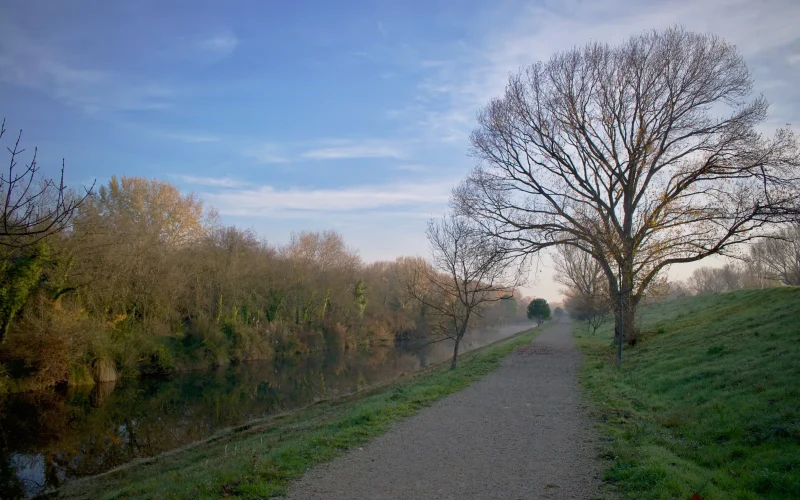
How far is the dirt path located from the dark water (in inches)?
A: 344

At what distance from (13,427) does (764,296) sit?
30280 mm

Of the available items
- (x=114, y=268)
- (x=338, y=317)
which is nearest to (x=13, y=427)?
(x=114, y=268)

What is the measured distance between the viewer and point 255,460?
24.7 feet

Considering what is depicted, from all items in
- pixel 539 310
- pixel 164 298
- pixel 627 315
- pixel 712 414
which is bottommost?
pixel 712 414

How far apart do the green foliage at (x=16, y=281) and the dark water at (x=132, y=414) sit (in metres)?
3.67

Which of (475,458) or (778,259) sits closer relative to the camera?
(475,458)

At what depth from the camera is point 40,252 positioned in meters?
21.2

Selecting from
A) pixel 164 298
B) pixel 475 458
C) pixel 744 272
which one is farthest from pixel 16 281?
pixel 744 272

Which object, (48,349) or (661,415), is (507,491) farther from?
(48,349)

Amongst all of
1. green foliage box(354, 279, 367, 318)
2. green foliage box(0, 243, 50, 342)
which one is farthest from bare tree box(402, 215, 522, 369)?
green foliage box(354, 279, 367, 318)

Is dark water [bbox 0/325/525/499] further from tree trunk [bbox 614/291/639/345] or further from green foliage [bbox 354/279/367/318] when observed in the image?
green foliage [bbox 354/279/367/318]

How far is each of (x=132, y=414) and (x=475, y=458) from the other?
682 inches

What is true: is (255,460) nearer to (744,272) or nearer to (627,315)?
(627,315)

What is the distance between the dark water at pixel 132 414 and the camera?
13.0 meters
